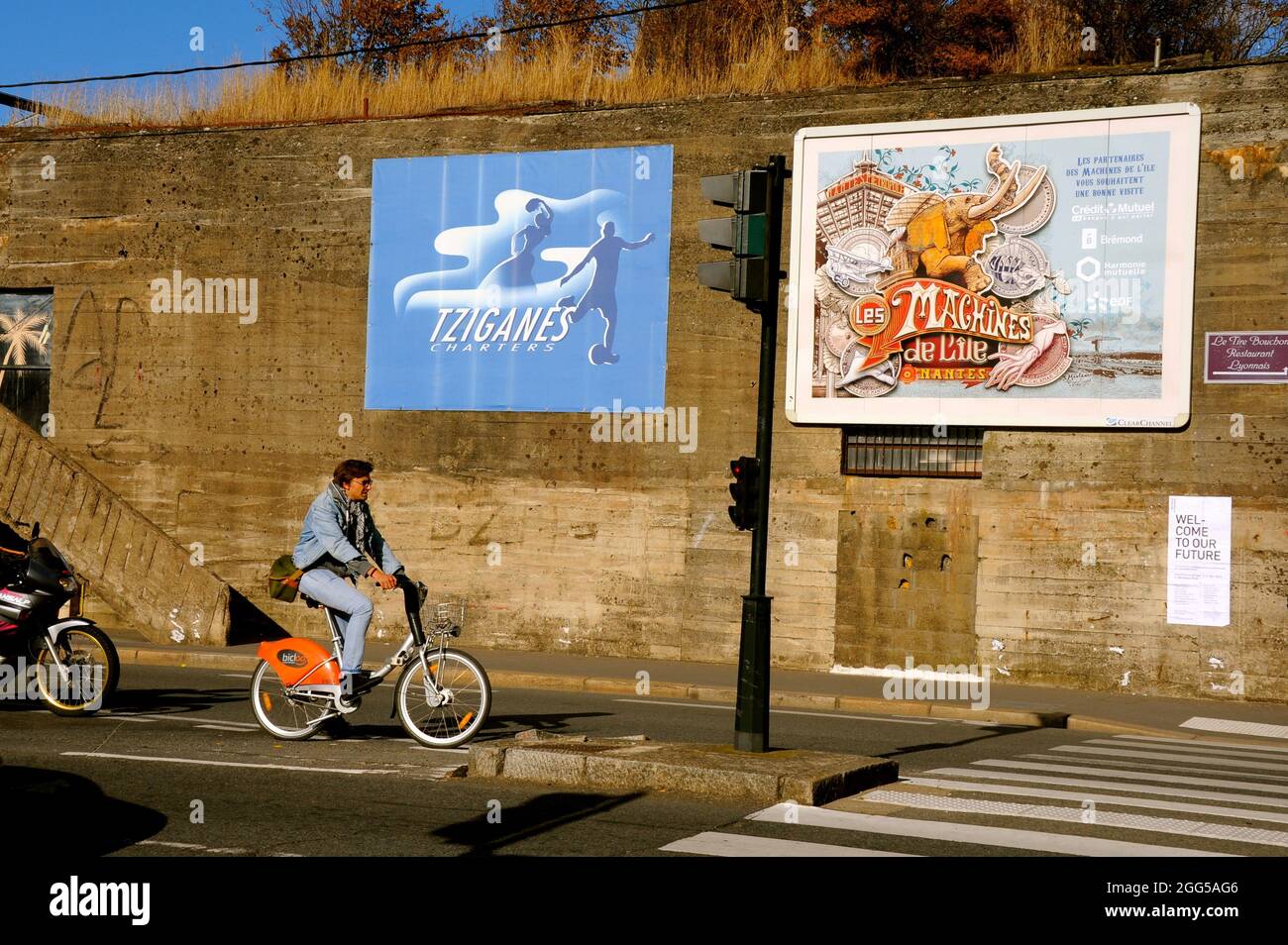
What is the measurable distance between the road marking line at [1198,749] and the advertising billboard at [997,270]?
558 centimetres

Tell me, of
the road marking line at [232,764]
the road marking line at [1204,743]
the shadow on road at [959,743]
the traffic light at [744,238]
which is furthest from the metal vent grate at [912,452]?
the road marking line at [232,764]

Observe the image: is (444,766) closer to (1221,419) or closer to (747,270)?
(747,270)

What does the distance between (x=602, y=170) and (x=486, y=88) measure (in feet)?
11.7

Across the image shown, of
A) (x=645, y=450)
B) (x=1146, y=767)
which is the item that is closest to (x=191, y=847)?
(x=1146, y=767)

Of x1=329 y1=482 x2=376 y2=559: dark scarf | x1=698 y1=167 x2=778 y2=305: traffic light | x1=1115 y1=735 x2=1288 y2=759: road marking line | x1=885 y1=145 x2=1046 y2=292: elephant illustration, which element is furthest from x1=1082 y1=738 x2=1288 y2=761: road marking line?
x1=885 y1=145 x2=1046 y2=292: elephant illustration

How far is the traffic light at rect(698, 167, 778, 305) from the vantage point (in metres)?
10.4

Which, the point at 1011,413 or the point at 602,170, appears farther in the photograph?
the point at 602,170

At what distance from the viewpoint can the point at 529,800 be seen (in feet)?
30.4

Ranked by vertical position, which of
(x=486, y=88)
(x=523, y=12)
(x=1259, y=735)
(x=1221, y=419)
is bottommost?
(x=1259, y=735)

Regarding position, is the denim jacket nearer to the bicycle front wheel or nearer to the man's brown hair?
the man's brown hair

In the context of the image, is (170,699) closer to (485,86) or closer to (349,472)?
(349,472)

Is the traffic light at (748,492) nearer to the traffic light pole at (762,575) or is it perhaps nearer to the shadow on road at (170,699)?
the traffic light pole at (762,575)
